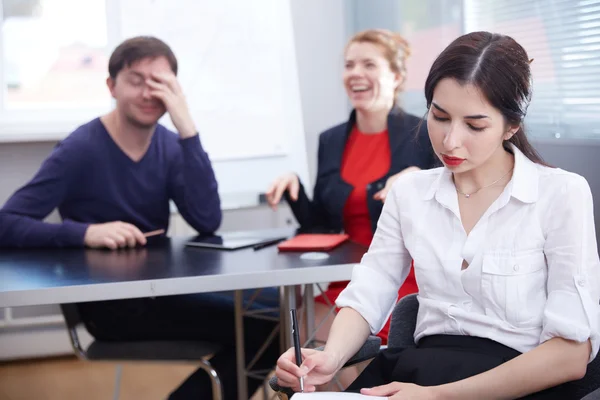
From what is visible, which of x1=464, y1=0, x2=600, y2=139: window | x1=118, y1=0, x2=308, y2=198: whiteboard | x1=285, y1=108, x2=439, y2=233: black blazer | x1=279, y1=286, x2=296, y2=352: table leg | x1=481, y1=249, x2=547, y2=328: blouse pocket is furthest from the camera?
x1=118, y1=0, x2=308, y2=198: whiteboard

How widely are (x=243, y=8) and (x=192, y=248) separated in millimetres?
1594

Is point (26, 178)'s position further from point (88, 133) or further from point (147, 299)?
point (147, 299)

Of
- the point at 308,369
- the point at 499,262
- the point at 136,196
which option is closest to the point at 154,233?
the point at 136,196

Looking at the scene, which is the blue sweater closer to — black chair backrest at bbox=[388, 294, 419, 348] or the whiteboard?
the whiteboard

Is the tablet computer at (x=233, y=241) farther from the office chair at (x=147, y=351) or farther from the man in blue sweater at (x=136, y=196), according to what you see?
the office chair at (x=147, y=351)

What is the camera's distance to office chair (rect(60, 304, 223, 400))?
2.07 meters

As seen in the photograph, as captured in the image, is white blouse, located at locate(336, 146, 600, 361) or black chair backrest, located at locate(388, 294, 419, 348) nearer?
white blouse, located at locate(336, 146, 600, 361)

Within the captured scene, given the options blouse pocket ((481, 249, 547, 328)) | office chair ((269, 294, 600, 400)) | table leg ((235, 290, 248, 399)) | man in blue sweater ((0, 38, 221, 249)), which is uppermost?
man in blue sweater ((0, 38, 221, 249))

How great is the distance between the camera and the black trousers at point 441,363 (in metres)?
1.26

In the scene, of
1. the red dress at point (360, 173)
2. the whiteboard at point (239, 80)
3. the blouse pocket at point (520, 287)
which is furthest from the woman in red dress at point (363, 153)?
the blouse pocket at point (520, 287)

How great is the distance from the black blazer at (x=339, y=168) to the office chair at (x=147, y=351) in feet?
1.65

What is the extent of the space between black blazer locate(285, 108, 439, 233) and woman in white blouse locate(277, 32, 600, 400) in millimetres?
933

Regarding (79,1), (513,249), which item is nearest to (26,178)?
(79,1)

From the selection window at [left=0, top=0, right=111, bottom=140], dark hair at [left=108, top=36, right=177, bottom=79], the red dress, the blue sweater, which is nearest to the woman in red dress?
the red dress
